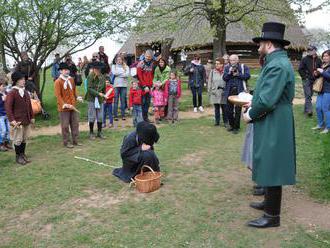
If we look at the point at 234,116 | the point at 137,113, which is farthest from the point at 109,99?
the point at 234,116

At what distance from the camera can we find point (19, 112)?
7660 millimetres

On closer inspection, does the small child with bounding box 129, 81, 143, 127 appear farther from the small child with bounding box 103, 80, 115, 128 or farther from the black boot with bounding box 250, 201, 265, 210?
the black boot with bounding box 250, 201, 265, 210

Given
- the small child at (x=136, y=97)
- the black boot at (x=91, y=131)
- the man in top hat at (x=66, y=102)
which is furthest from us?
the small child at (x=136, y=97)

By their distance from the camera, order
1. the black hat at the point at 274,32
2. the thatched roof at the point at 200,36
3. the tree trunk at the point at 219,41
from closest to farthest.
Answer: the black hat at the point at 274,32
the tree trunk at the point at 219,41
the thatched roof at the point at 200,36

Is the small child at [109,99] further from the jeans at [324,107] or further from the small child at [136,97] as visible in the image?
the jeans at [324,107]

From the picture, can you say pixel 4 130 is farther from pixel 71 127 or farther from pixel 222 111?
pixel 222 111

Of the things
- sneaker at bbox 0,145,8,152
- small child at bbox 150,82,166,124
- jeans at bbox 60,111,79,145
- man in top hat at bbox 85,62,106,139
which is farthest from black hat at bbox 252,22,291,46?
small child at bbox 150,82,166,124

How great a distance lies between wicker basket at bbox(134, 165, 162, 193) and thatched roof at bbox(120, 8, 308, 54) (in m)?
11.1

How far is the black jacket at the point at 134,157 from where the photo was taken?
19.7ft

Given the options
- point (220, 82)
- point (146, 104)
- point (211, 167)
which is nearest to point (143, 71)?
point (146, 104)

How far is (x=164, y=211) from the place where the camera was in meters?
5.16

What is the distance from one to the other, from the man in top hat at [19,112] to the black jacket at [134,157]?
250cm

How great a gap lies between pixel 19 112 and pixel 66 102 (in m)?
1.26

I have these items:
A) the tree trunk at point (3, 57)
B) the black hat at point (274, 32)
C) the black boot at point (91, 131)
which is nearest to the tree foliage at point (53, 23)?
the tree trunk at point (3, 57)
